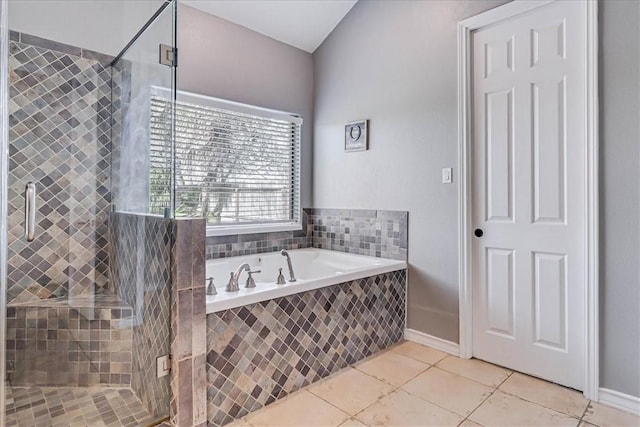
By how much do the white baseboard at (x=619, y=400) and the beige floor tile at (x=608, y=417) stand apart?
26 mm

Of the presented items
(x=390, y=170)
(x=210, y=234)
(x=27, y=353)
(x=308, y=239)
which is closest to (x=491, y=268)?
(x=390, y=170)

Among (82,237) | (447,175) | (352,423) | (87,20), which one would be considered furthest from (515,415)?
(87,20)

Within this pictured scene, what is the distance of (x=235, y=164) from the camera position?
3.06 meters

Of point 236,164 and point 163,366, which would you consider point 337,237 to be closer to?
point 236,164

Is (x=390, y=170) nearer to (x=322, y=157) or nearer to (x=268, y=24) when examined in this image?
(x=322, y=157)

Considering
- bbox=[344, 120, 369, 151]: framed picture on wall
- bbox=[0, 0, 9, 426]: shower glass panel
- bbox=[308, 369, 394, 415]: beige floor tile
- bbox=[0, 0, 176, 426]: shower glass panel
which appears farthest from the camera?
bbox=[344, 120, 369, 151]: framed picture on wall

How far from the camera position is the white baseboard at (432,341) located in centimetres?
258

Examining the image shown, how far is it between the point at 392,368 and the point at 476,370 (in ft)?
1.76

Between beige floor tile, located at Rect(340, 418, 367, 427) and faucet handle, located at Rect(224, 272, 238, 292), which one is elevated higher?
faucet handle, located at Rect(224, 272, 238, 292)

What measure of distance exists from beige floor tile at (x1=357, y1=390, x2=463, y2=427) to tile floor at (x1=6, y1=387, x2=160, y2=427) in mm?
1063

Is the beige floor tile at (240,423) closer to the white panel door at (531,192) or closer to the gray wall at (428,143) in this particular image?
the gray wall at (428,143)

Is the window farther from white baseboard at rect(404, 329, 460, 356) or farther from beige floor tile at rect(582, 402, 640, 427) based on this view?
beige floor tile at rect(582, 402, 640, 427)

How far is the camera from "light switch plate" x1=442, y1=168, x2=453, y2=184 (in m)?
2.57

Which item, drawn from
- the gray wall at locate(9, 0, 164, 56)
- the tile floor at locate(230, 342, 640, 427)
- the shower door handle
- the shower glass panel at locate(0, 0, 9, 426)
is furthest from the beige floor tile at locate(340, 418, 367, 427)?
the gray wall at locate(9, 0, 164, 56)
